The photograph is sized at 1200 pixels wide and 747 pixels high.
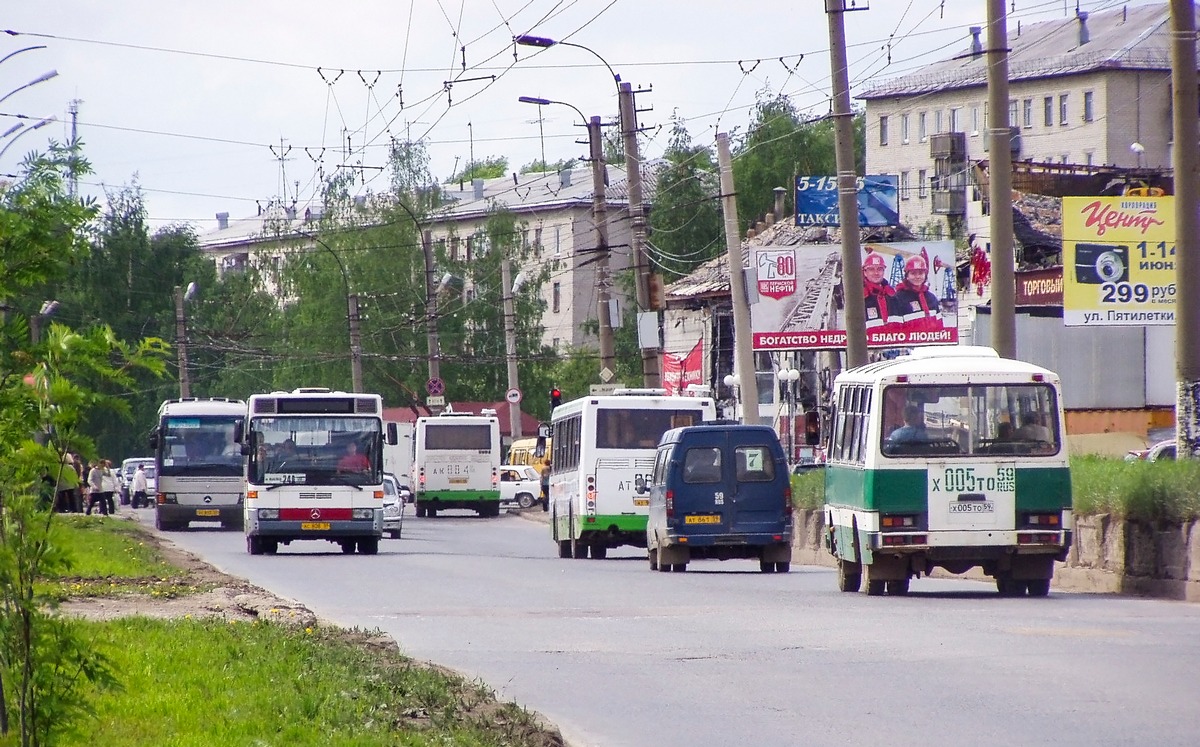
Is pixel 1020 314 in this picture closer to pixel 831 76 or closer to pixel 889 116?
pixel 831 76

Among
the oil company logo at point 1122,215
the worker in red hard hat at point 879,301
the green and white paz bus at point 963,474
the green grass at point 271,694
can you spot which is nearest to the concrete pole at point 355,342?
the worker in red hard hat at point 879,301

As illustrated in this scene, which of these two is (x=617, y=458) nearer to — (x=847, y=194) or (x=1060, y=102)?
(x=847, y=194)

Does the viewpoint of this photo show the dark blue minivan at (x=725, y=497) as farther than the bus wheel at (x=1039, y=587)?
Yes

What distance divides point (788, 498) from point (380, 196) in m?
62.5

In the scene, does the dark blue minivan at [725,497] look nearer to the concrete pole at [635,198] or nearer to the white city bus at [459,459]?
the concrete pole at [635,198]

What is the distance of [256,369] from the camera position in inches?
3962

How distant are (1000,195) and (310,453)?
44.8 ft

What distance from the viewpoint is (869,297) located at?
53.5 metres

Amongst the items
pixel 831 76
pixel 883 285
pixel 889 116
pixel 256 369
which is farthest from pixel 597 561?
Answer: pixel 889 116

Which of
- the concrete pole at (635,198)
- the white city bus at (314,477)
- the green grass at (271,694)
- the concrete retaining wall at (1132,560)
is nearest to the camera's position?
the green grass at (271,694)

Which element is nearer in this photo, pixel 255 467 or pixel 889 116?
pixel 255 467

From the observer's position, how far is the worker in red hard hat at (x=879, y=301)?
5297 cm

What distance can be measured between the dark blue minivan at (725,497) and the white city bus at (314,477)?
7.87m

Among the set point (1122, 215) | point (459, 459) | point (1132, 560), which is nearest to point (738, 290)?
point (1122, 215)
